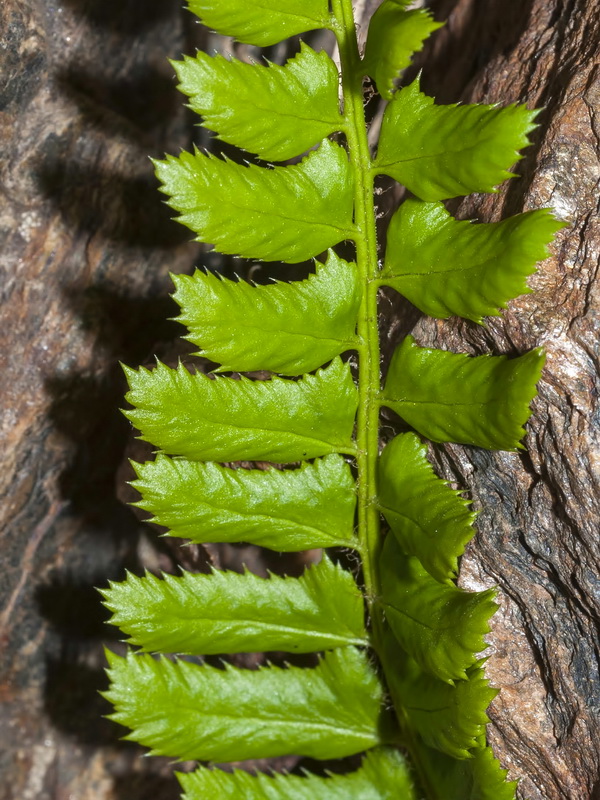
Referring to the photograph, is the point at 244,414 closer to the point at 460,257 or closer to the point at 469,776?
the point at 460,257

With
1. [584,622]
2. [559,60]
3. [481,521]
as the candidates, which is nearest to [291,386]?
[481,521]

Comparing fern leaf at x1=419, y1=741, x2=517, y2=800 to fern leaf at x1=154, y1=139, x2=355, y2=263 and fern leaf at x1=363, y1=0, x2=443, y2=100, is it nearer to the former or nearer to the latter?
fern leaf at x1=154, y1=139, x2=355, y2=263

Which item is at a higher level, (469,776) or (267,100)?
(267,100)

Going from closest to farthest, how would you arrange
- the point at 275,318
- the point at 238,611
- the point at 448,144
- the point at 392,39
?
the point at 392,39
the point at 448,144
the point at 275,318
the point at 238,611

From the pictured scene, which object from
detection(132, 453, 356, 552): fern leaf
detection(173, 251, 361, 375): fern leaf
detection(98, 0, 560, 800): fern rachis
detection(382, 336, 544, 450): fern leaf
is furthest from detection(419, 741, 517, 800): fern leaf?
detection(173, 251, 361, 375): fern leaf

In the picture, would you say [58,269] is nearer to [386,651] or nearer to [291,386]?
[291,386]

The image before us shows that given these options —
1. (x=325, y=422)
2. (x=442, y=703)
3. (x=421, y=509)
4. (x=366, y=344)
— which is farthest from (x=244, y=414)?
(x=442, y=703)

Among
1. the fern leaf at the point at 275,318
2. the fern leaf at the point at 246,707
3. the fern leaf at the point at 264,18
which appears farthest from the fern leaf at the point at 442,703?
the fern leaf at the point at 264,18
